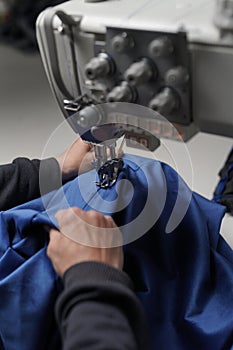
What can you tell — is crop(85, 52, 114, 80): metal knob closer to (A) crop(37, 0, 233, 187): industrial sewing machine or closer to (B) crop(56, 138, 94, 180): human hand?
(A) crop(37, 0, 233, 187): industrial sewing machine

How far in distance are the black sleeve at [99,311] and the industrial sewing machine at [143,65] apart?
8.9 inches

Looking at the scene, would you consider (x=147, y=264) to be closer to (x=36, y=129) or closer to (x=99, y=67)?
(x=99, y=67)

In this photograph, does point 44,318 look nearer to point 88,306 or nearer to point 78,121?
point 88,306

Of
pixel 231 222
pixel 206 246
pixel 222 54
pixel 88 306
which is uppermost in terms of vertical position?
pixel 222 54

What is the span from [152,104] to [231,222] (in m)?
0.59

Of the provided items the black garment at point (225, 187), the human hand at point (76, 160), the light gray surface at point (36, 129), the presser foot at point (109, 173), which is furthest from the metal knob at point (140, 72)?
the black garment at point (225, 187)

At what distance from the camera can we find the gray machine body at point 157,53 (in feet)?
2.33

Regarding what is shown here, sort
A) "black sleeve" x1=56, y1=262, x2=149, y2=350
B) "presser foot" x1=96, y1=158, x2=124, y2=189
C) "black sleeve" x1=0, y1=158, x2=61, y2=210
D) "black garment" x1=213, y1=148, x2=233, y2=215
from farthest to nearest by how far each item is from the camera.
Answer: "black garment" x1=213, y1=148, x2=233, y2=215
"black sleeve" x1=0, y1=158, x2=61, y2=210
"presser foot" x1=96, y1=158, x2=124, y2=189
"black sleeve" x1=56, y1=262, x2=149, y2=350

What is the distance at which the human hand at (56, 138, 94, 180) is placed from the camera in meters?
1.08

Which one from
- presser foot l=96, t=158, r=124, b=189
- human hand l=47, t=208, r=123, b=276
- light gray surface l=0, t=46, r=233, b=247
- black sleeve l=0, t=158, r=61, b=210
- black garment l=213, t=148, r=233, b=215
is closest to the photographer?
human hand l=47, t=208, r=123, b=276

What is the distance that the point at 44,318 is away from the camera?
86 centimetres

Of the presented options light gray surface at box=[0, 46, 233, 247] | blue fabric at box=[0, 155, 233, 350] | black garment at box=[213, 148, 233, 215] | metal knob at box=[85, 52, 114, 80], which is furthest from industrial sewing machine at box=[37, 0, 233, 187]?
black garment at box=[213, 148, 233, 215]

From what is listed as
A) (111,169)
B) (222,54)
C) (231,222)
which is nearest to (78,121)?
(111,169)

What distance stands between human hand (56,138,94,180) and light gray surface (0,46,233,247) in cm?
7
